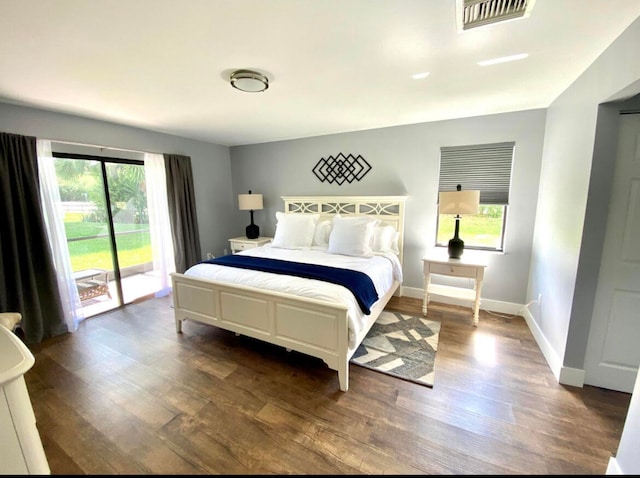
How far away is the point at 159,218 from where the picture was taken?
12.6ft

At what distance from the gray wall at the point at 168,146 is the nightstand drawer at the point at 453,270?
12.2ft

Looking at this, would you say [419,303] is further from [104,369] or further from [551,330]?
[104,369]

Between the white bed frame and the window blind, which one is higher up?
the window blind

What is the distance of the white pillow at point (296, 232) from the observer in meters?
3.64

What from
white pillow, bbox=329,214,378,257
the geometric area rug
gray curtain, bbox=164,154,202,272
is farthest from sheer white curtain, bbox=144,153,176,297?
the geometric area rug

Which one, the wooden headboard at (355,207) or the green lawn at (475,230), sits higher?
the wooden headboard at (355,207)

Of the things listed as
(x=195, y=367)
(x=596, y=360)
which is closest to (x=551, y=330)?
(x=596, y=360)

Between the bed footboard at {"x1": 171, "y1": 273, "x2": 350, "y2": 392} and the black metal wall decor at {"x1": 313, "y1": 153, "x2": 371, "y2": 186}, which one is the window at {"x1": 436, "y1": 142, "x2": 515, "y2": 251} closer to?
the black metal wall decor at {"x1": 313, "y1": 153, "x2": 371, "y2": 186}

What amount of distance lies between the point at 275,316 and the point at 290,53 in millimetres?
2013

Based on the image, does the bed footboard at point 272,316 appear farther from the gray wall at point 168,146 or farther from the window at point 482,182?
the window at point 482,182

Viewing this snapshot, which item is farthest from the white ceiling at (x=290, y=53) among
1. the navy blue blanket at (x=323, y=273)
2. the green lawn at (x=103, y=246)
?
the navy blue blanket at (x=323, y=273)

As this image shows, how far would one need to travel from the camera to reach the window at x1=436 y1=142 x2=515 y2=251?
3104 millimetres

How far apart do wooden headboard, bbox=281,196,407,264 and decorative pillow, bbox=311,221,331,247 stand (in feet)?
1.09

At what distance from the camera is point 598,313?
6.31 feet
